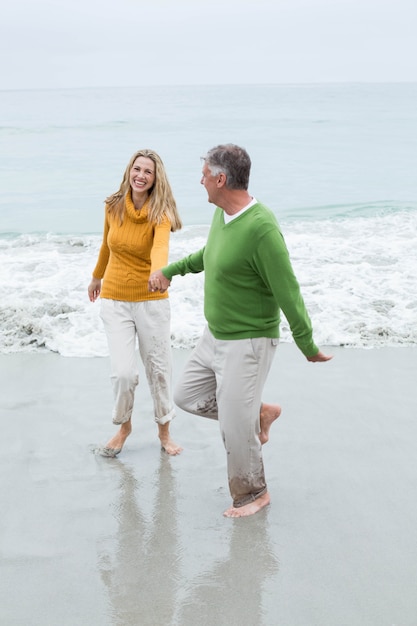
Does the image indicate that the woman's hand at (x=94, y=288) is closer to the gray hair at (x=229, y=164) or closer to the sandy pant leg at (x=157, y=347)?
the sandy pant leg at (x=157, y=347)

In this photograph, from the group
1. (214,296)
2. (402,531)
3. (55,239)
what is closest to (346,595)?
(402,531)

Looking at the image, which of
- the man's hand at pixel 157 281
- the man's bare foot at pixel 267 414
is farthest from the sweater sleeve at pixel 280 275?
the man's hand at pixel 157 281

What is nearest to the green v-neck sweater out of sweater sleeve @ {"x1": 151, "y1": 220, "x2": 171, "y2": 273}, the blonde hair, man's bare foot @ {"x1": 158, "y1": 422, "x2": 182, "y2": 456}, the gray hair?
the gray hair

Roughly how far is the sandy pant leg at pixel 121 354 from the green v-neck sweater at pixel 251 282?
2.85 ft

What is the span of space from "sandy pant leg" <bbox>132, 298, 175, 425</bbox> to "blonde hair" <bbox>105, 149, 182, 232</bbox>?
0.48 m

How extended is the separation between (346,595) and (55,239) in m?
11.2

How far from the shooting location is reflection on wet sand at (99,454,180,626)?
11.6 ft

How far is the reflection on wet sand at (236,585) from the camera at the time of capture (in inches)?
138

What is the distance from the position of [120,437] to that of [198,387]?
960 mm

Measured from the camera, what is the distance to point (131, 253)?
4984 millimetres

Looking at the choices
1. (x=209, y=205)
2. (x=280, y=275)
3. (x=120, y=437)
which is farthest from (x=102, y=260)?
(x=209, y=205)

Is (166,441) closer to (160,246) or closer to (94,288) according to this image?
(94,288)

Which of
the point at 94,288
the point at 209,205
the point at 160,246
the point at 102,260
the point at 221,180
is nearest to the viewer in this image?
the point at 221,180

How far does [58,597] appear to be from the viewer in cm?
364
